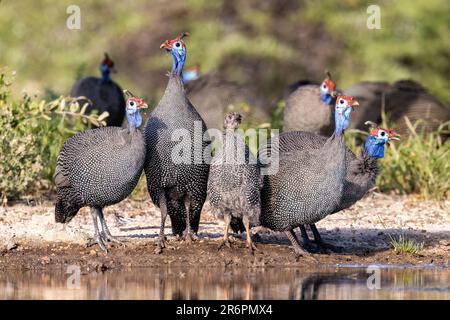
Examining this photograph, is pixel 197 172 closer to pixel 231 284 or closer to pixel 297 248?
pixel 297 248

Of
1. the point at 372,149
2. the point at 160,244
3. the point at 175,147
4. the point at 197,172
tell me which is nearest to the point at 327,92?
the point at 372,149

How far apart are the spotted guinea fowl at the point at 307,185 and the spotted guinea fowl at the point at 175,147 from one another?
49 centimetres

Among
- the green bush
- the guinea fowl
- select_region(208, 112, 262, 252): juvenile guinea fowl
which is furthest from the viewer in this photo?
the guinea fowl

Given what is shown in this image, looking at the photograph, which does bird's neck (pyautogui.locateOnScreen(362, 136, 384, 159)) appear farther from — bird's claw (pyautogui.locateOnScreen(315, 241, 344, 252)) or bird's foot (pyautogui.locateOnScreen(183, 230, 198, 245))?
bird's foot (pyautogui.locateOnScreen(183, 230, 198, 245))

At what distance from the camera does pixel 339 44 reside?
1727 cm

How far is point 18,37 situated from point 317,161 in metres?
12.1

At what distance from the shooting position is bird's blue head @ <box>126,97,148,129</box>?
23.0 feet

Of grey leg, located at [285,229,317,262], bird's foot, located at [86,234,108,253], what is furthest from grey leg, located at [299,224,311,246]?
bird's foot, located at [86,234,108,253]

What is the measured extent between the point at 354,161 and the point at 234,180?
3.58ft

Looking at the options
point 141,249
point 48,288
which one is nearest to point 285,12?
point 141,249

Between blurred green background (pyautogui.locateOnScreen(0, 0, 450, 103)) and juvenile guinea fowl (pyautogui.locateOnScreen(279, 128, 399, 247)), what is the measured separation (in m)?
8.72

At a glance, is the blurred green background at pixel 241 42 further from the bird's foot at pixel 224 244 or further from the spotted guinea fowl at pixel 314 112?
the bird's foot at pixel 224 244
